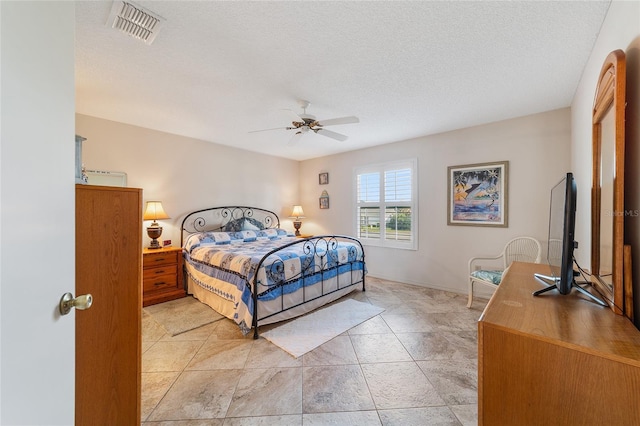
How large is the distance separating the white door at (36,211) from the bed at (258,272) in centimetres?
181

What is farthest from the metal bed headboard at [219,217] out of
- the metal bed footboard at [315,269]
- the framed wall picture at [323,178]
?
the metal bed footboard at [315,269]

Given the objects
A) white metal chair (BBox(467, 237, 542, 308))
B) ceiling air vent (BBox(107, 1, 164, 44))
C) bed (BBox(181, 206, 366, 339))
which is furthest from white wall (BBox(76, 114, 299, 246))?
white metal chair (BBox(467, 237, 542, 308))

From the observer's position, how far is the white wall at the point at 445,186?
3143mm

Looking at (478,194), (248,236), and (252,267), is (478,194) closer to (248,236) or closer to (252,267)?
(252,267)

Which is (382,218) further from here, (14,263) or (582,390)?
(14,263)

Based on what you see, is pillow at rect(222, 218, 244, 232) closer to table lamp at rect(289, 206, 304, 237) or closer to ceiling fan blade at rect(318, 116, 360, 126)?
table lamp at rect(289, 206, 304, 237)

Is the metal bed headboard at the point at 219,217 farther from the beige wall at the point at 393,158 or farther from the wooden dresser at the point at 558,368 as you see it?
the wooden dresser at the point at 558,368

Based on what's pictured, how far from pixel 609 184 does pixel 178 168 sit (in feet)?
15.5

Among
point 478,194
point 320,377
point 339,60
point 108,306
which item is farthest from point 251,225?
point 478,194

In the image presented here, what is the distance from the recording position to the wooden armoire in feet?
3.78

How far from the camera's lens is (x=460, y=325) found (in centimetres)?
279

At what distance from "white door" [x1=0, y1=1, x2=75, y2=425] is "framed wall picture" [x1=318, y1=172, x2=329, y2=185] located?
186 inches

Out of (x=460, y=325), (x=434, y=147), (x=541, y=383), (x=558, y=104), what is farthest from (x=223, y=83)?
(x=558, y=104)

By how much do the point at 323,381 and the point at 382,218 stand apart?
3208mm
